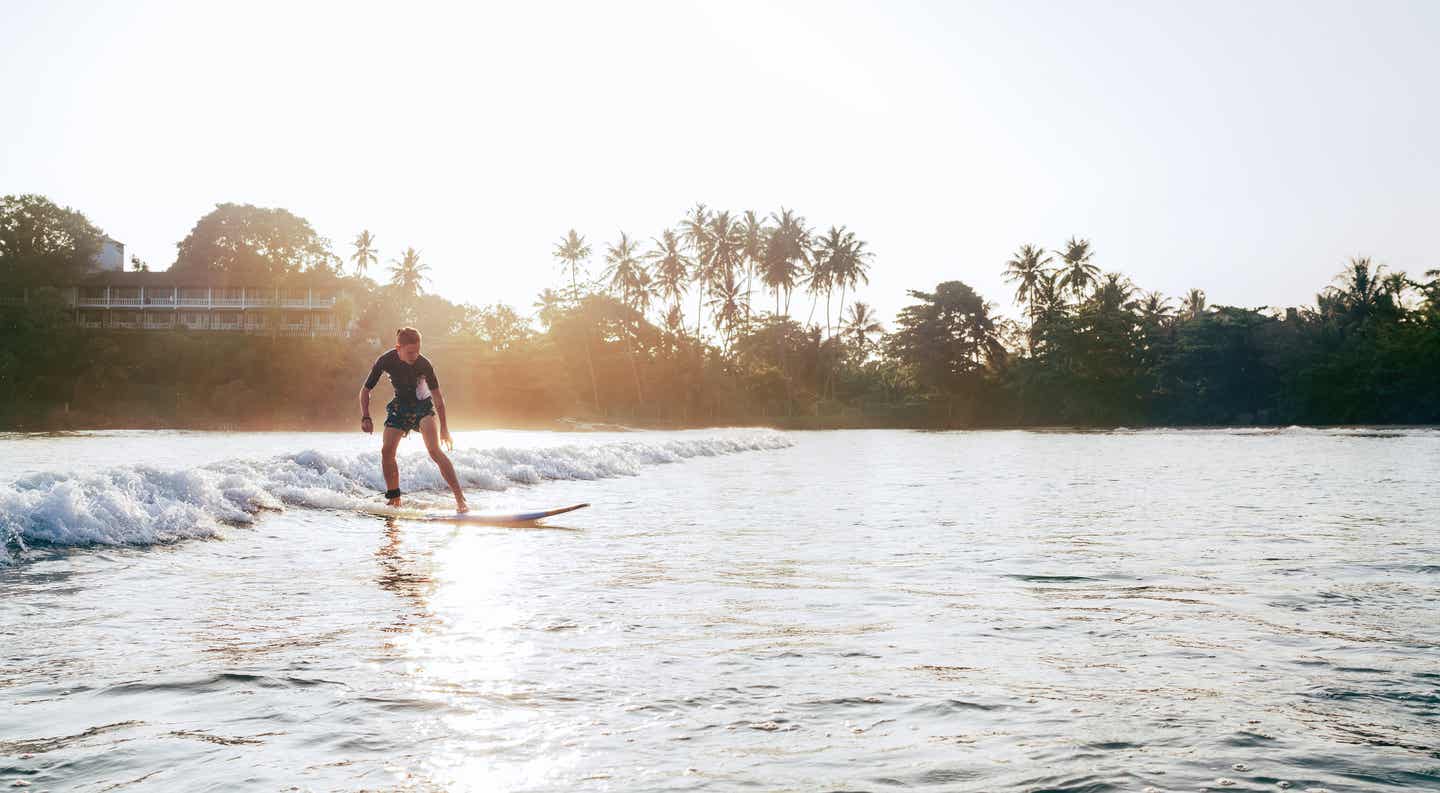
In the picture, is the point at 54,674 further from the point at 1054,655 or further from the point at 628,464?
the point at 628,464

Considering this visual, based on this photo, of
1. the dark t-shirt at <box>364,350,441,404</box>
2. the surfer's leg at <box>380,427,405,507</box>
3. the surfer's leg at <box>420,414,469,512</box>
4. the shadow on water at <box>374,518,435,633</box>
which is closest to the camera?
the shadow on water at <box>374,518,435,633</box>

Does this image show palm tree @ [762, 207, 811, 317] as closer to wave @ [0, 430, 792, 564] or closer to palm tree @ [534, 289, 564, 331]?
palm tree @ [534, 289, 564, 331]

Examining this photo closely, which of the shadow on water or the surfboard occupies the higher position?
the surfboard

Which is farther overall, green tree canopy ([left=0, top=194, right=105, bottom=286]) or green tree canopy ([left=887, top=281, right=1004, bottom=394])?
green tree canopy ([left=887, top=281, right=1004, bottom=394])

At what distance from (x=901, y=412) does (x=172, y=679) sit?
76528mm

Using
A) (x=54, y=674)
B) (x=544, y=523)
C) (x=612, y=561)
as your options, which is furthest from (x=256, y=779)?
(x=544, y=523)

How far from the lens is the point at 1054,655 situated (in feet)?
14.8

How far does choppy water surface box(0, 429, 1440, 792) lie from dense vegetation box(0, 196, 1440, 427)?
203 feet

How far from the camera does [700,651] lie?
4.57 metres

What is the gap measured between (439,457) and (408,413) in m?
0.66

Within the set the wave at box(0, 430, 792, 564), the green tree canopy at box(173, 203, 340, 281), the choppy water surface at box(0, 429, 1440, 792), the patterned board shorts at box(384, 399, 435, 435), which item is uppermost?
the green tree canopy at box(173, 203, 340, 281)

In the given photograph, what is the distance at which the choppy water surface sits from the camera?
3.08 metres


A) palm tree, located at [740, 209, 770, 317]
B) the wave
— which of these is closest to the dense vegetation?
palm tree, located at [740, 209, 770, 317]

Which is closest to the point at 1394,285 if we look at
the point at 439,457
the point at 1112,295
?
the point at 1112,295
